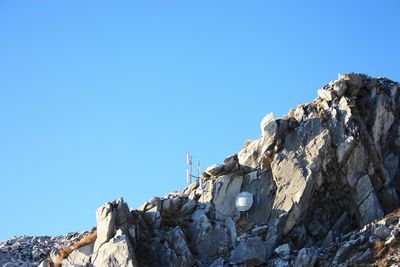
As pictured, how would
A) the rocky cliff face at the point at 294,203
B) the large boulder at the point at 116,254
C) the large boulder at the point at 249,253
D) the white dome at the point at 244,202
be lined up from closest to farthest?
the large boulder at the point at 116,254 → the rocky cliff face at the point at 294,203 → the large boulder at the point at 249,253 → the white dome at the point at 244,202

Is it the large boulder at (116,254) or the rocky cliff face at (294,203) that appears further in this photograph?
the rocky cliff face at (294,203)

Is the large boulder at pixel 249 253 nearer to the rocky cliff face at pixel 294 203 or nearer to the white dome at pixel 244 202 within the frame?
the rocky cliff face at pixel 294 203

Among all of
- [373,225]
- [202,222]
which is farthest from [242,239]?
[373,225]

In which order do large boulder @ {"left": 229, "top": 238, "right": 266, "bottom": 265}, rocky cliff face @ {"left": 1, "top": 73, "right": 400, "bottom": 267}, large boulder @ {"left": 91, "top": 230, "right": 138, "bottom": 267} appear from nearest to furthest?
large boulder @ {"left": 91, "top": 230, "right": 138, "bottom": 267}, rocky cliff face @ {"left": 1, "top": 73, "right": 400, "bottom": 267}, large boulder @ {"left": 229, "top": 238, "right": 266, "bottom": 265}

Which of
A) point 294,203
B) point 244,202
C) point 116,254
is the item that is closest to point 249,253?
point 244,202

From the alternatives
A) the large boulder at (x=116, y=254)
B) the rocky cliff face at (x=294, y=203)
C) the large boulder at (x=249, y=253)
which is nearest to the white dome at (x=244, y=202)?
the rocky cliff face at (x=294, y=203)

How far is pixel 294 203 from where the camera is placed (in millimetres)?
38688

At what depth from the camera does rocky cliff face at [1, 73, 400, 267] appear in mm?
34469

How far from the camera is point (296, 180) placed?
130 feet

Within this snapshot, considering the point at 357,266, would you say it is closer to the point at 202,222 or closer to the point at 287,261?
the point at 287,261

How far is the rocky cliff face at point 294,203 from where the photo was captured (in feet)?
113

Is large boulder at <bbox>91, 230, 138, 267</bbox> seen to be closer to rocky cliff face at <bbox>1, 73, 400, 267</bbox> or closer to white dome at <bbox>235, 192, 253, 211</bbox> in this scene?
rocky cliff face at <bbox>1, 73, 400, 267</bbox>

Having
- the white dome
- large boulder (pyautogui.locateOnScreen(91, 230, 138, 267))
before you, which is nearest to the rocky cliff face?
large boulder (pyautogui.locateOnScreen(91, 230, 138, 267))

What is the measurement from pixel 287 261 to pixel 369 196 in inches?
314
